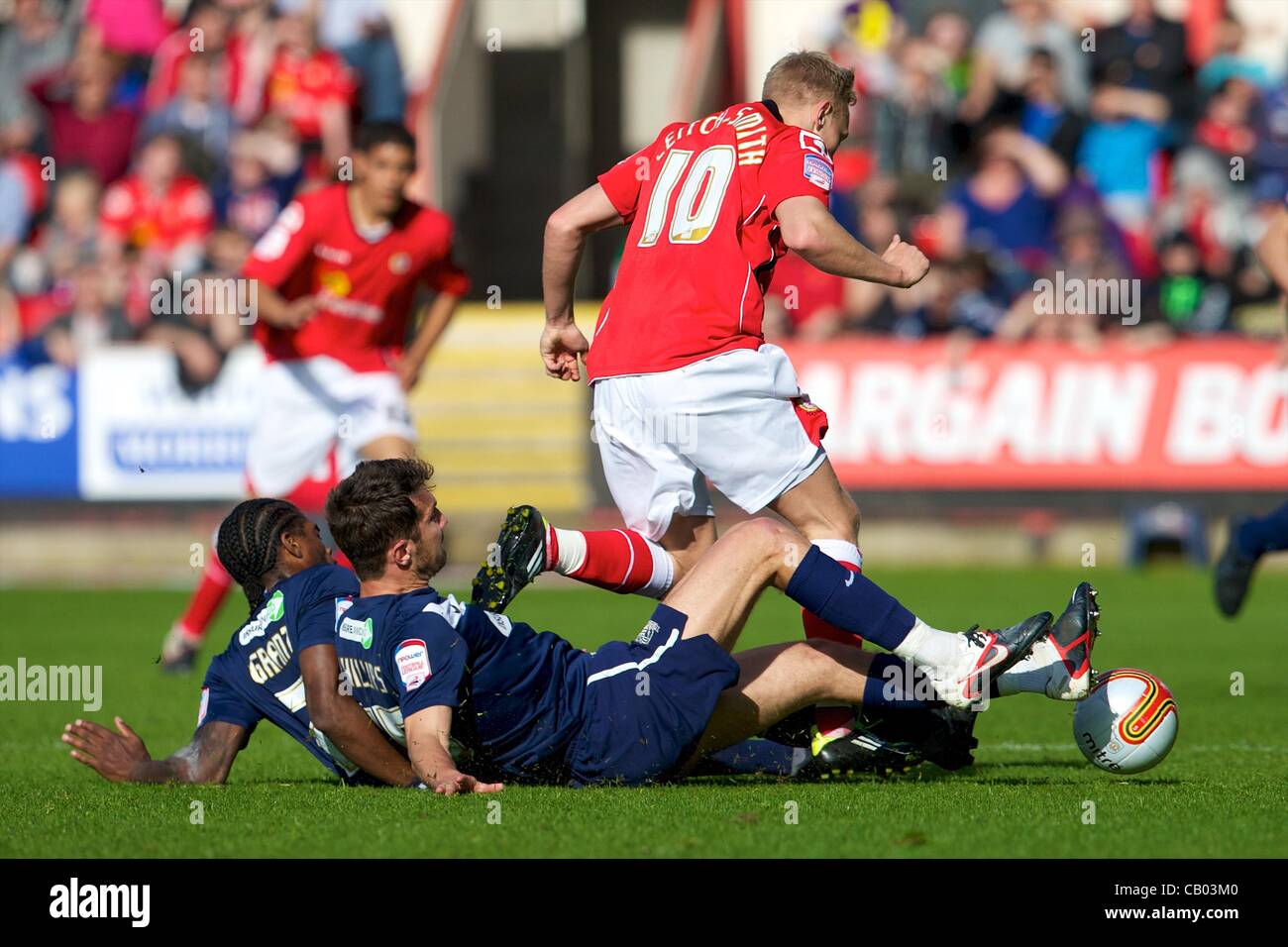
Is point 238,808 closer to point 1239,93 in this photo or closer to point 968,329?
point 968,329

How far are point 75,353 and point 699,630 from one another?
38.9 feet

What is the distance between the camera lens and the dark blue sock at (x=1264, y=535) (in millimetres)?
8820

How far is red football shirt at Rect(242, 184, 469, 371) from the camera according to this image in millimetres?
9320

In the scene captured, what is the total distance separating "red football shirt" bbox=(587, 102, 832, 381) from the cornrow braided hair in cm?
117

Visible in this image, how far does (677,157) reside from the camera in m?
6.36

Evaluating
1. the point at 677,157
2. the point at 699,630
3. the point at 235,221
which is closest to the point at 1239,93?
the point at 235,221

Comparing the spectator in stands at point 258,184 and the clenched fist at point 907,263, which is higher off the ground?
the spectator in stands at point 258,184

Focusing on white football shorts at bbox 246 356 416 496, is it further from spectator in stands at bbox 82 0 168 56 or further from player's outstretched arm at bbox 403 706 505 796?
spectator in stands at bbox 82 0 168 56

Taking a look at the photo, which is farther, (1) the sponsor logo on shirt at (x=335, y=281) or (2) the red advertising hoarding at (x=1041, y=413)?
(2) the red advertising hoarding at (x=1041, y=413)

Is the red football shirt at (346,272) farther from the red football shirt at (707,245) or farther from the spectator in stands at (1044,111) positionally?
the spectator in stands at (1044,111)

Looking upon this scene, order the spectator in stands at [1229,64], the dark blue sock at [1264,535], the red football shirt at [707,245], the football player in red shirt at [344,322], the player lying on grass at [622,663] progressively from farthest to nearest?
1. the spectator in stands at [1229,64]
2. the football player in red shirt at [344,322]
3. the dark blue sock at [1264,535]
4. the red football shirt at [707,245]
5. the player lying on grass at [622,663]

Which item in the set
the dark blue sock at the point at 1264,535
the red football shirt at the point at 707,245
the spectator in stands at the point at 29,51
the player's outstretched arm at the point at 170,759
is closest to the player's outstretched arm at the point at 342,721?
the player's outstretched arm at the point at 170,759

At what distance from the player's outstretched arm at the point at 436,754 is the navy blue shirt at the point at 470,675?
0.10ft
